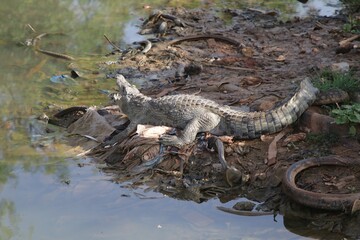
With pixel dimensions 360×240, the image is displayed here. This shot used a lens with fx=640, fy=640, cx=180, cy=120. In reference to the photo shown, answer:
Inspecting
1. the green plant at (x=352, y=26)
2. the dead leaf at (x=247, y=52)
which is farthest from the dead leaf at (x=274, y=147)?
the green plant at (x=352, y=26)

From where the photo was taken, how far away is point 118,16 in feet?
43.6

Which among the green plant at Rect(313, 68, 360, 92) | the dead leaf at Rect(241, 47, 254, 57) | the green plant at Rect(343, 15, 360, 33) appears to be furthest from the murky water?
the green plant at Rect(343, 15, 360, 33)

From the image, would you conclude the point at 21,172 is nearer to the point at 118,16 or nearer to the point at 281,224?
the point at 281,224

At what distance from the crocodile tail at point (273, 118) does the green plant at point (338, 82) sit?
0.52 metres

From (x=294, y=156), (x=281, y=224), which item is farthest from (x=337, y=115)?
(x=281, y=224)

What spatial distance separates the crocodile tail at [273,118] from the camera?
21.4ft

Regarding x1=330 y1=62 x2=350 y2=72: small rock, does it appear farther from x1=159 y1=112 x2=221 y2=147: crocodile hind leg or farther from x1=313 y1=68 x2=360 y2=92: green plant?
x1=159 y1=112 x2=221 y2=147: crocodile hind leg

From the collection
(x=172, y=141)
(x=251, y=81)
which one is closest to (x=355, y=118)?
(x=172, y=141)

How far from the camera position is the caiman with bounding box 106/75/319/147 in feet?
21.5

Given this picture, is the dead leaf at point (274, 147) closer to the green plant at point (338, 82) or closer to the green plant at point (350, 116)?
the green plant at point (350, 116)

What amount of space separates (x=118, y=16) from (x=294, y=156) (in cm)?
788

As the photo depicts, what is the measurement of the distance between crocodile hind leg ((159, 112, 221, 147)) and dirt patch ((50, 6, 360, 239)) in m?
0.08

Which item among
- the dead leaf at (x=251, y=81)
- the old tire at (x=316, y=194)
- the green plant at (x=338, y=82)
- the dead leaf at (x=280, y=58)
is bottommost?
the dead leaf at (x=280, y=58)

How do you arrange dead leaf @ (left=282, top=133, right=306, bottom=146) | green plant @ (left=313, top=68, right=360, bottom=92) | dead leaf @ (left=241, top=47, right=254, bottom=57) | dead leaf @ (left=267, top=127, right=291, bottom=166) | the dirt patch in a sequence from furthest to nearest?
dead leaf @ (left=241, top=47, right=254, bottom=57) < green plant @ (left=313, top=68, right=360, bottom=92) < dead leaf @ (left=282, top=133, right=306, bottom=146) < dead leaf @ (left=267, top=127, right=291, bottom=166) < the dirt patch
